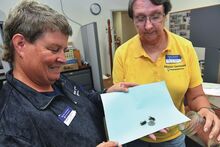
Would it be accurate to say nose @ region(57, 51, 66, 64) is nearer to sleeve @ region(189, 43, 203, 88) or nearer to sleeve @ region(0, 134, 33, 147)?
sleeve @ region(0, 134, 33, 147)

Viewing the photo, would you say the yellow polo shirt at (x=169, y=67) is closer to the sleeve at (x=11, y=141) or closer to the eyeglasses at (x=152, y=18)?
the eyeglasses at (x=152, y=18)

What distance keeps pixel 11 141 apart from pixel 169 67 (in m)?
0.78

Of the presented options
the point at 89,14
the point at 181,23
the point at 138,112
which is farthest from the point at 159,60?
the point at 89,14

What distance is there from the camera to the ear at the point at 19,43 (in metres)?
0.61

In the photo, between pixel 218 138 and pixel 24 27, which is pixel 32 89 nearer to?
pixel 24 27

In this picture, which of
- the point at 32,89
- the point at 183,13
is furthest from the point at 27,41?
the point at 183,13

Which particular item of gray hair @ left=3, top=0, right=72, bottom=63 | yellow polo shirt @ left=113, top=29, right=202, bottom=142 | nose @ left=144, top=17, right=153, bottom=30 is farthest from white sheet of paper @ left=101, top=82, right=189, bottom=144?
gray hair @ left=3, top=0, right=72, bottom=63

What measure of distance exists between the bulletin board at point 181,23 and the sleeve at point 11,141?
2.26 metres

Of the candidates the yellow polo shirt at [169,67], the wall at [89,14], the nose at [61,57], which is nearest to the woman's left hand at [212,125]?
the yellow polo shirt at [169,67]

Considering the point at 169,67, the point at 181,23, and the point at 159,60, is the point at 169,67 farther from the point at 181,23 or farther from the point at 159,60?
the point at 181,23

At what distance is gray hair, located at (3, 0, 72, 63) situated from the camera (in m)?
0.61

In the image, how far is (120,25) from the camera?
17.7ft

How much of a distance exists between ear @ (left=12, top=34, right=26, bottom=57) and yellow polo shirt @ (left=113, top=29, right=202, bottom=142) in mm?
542

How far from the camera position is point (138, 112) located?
0.87m
